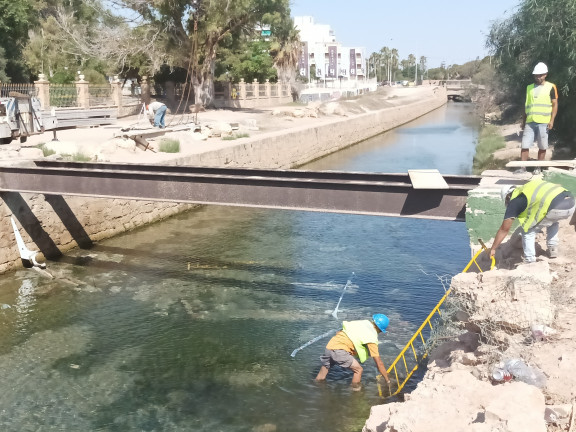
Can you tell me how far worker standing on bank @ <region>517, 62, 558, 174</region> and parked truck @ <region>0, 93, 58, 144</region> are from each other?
13341 millimetres

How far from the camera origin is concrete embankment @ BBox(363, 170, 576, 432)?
4.41 m

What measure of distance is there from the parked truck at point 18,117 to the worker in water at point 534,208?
14172mm

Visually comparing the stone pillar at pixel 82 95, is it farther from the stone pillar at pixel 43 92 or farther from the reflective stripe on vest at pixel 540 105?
the reflective stripe on vest at pixel 540 105

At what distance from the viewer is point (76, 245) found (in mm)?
14641

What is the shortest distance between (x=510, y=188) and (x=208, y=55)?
3058 cm

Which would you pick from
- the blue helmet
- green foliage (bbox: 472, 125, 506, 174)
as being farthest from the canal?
green foliage (bbox: 472, 125, 506, 174)

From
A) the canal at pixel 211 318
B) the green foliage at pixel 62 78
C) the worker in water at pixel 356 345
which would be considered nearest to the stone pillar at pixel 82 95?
the green foliage at pixel 62 78

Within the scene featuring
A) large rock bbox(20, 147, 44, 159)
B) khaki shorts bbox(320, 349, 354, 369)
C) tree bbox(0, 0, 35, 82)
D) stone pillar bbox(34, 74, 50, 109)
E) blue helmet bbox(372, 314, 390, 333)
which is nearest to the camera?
blue helmet bbox(372, 314, 390, 333)

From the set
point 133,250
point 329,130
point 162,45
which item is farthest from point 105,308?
point 162,45

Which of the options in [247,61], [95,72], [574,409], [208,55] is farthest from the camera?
[247,61]

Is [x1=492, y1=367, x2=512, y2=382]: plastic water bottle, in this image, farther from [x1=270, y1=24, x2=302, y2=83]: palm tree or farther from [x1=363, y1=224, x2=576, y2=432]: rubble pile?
[x1=270, y1=24, x2=302, y2=83]: palm tree

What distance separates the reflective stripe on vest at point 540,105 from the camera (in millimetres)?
9992

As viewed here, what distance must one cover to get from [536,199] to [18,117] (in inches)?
591

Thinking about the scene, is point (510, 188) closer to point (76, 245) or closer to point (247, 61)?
point (76, 245)
